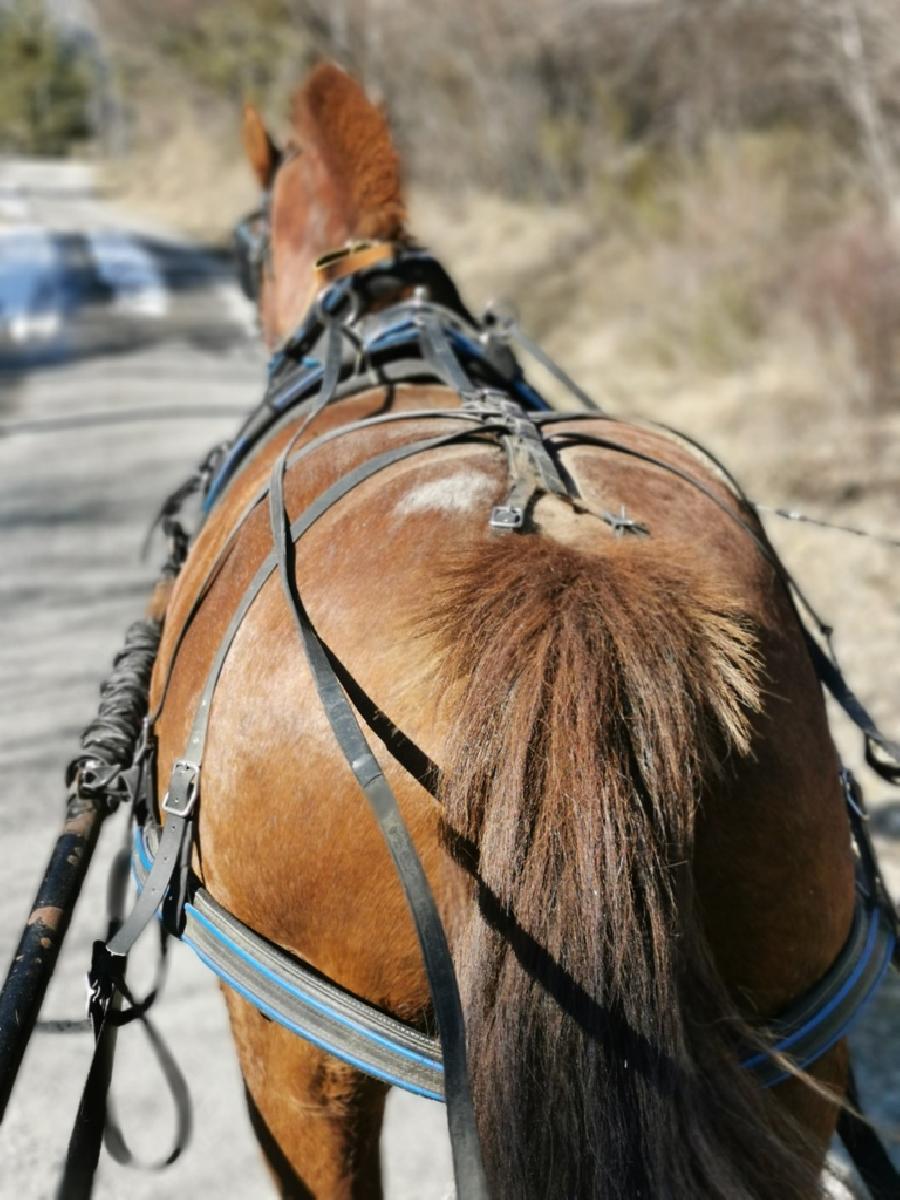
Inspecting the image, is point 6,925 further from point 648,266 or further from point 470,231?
point 470,231

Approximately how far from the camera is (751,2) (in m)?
10.9

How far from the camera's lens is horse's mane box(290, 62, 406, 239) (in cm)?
284

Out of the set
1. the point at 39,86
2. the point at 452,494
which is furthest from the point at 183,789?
the point at 39,86

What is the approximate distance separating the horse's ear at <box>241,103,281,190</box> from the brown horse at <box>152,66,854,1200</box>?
2025 mm

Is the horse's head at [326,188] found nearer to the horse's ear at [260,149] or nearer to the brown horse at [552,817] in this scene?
the horse's ear at [260,149]

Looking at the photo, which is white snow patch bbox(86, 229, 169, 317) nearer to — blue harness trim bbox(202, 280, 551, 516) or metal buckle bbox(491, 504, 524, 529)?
blue harness trim bbox(202, 280, 551, 516)

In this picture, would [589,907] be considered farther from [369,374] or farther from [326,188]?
[326,188]

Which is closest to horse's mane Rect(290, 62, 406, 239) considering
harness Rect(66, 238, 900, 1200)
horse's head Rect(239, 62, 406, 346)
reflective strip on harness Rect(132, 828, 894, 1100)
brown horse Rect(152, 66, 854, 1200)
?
horse's head Rect(239, 62, 406, 346)

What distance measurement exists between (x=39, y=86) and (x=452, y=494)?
5179 cm

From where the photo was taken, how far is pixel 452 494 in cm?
159

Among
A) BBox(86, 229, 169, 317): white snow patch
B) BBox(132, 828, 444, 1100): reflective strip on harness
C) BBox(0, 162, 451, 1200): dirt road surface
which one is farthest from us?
BBox(86, 229, 169, 317): white snow patch

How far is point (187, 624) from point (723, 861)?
95 cm

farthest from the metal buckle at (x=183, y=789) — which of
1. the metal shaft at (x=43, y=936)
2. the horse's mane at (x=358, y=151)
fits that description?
the horse's mane at (x=358, y=151)

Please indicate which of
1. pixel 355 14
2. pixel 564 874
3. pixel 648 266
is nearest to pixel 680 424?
pixel 648 266
